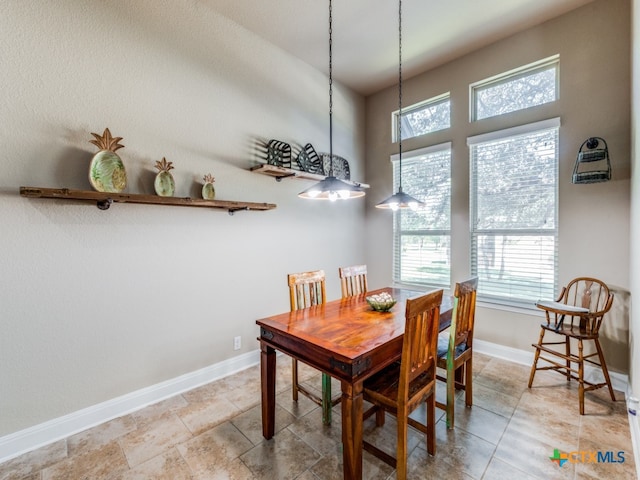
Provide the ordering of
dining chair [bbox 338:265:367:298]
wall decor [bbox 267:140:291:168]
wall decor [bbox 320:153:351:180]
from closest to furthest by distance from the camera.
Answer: dining chair [bbox 338:265:367:298] → wall decor [bbox 267:140:291:168] → wall decor [bbox 320:153:351:180]

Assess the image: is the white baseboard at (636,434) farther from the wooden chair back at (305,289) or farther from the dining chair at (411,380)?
the wooden chair back at (305,289)

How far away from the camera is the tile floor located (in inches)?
67.2

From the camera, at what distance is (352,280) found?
2947 mm

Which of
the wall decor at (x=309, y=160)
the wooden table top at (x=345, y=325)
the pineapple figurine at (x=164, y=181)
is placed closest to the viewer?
the wooden table top at (x=345, y=325)

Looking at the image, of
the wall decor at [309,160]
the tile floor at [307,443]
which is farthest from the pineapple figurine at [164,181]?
the tile floor at [307,443]

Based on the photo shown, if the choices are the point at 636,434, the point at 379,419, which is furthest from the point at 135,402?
the point at 636,434

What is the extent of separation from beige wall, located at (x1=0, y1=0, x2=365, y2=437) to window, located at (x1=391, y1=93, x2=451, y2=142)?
1555mm

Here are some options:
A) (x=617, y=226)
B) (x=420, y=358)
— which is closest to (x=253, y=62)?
(x=420, y=358)

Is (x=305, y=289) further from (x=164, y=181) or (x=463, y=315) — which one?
(x=164, y=181)

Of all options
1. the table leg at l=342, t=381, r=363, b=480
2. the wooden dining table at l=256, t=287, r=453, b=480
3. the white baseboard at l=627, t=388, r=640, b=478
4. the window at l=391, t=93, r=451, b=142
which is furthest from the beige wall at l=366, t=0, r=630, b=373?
the table leg at l=342, t=381, r=363, b=480

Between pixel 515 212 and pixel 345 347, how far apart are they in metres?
2.63

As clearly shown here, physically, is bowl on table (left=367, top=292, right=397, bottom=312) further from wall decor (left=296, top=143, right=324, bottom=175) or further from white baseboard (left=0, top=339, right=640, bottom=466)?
wall decor (left=296, top=143, right=324, bottom=175)

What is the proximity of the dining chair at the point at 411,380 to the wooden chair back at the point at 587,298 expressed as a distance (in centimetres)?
150

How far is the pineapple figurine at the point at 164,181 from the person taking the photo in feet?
7.73
